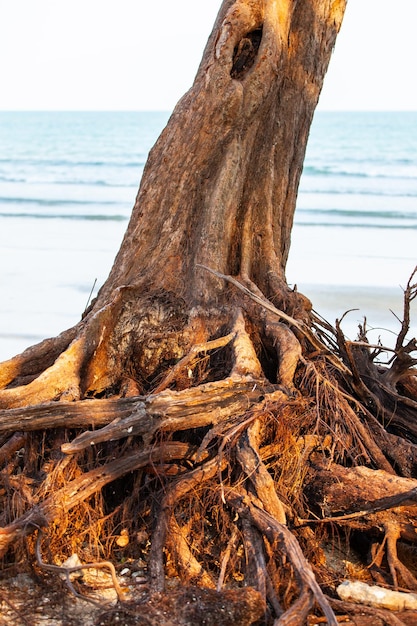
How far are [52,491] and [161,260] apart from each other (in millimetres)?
1939

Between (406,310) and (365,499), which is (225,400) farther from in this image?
(406,310)

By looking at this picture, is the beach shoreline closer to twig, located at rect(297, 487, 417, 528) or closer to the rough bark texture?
the rough bark texture

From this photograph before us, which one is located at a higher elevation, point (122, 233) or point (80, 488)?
point (122, 233)

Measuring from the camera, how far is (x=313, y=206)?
21.4 meters

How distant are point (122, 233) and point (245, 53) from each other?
444 inches

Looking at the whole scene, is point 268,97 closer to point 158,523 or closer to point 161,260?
point 161,260

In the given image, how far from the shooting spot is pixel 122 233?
55.0 feet

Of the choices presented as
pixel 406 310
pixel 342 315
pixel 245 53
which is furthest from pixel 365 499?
pixel 342 315

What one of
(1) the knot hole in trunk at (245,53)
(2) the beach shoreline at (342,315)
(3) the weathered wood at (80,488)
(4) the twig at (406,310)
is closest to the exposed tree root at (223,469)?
(3) the weathered wood at (80,488)

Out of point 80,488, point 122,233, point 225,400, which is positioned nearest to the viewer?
point 80,488

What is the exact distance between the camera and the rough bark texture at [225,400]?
384 centimetres

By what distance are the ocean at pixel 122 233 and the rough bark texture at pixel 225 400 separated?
52cm

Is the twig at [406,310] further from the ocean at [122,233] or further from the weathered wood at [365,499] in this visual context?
the weathered wood at [365,499]

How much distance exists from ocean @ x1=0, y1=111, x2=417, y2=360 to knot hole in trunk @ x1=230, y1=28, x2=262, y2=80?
176 cm
